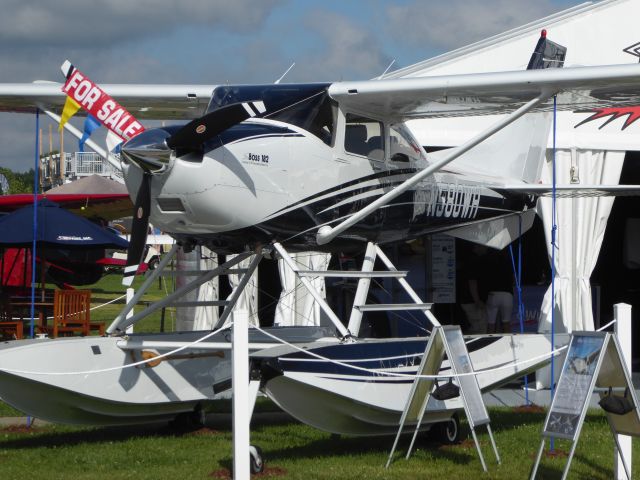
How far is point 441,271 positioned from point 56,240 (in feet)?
19.3

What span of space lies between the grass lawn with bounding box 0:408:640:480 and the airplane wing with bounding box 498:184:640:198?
2.35 metres

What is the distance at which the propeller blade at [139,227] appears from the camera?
7.49 m

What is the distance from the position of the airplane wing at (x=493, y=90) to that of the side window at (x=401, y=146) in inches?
7.5

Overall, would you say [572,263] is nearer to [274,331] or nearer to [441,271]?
[441,271]

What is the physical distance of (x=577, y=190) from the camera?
10602mm

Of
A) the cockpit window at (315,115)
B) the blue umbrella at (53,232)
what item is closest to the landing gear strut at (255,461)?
the cockpit window at (315,115)

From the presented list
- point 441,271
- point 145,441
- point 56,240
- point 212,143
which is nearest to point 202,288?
point 56,240

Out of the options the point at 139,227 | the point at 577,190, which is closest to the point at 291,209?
the point at 139,227

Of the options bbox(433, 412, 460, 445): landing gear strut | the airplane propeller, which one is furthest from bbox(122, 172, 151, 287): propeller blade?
bbox(433, 412, 460, 445): landing gear strut

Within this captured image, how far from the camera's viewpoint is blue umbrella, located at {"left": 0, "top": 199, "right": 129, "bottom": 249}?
14.7m

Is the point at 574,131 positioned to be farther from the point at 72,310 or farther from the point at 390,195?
the point at 72,310

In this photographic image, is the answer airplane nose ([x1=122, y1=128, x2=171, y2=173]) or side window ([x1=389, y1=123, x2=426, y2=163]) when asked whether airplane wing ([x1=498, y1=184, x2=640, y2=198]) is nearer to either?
side window ([x1=389, y1=123, x2=426, y2=163])

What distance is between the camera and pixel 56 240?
14.8 m

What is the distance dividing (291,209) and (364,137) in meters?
1.28
